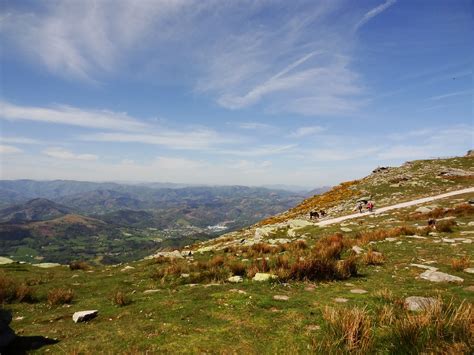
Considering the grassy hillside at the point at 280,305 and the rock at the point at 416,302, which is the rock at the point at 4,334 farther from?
the rock at the point at 416,302

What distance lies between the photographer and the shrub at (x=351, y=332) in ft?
19.2

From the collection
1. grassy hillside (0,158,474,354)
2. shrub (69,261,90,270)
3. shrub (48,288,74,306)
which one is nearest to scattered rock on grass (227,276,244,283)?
grassy hillside (0,158,474,354)

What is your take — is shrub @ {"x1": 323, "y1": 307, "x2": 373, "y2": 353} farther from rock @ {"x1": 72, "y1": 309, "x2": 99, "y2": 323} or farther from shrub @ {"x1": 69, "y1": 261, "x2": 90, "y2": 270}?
shrub @ {"x1": 69, "y1": 261, "x2": 90, "y2": 270}

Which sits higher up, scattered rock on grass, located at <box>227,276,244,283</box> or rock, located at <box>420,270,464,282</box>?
rock, located at <box>420,270,464,282</box>

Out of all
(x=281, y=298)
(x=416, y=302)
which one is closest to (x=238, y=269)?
(x=281, y=298)

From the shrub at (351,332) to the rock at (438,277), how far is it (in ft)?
19.8

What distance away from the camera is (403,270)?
12539 mm

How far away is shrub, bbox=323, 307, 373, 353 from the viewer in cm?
586

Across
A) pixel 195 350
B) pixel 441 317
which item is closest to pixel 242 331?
pixel 195 350

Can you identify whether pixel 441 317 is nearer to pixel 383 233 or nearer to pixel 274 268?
pixel 274 268

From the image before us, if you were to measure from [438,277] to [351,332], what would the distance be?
6.90m

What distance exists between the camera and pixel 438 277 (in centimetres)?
1082

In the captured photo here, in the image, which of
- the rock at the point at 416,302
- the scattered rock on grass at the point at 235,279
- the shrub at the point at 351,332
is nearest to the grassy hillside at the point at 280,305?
the shrub at the point at 351,332

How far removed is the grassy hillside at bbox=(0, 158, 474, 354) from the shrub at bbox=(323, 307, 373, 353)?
0.07ft
